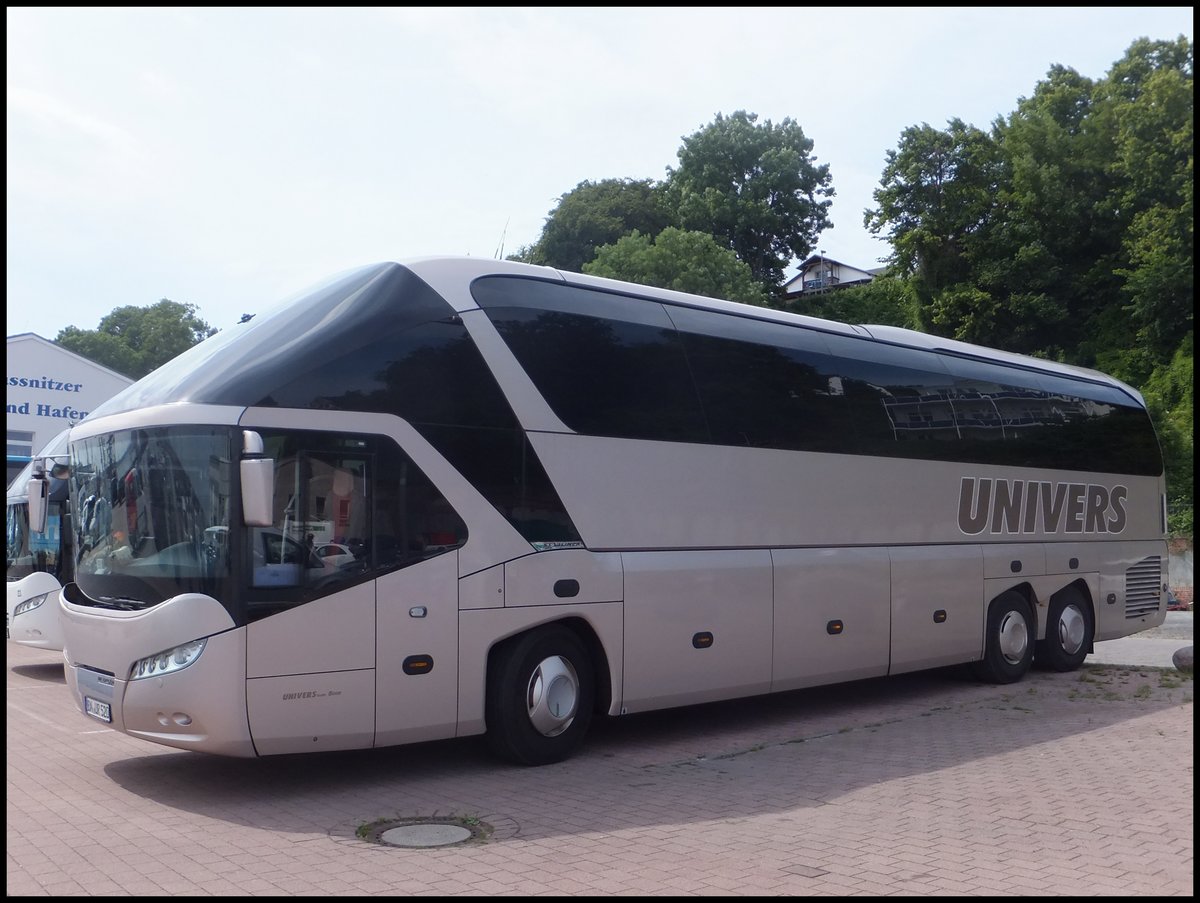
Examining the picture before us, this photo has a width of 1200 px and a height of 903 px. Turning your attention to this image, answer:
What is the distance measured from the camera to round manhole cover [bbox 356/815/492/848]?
679 cm

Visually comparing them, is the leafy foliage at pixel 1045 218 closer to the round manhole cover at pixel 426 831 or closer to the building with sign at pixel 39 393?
the building with sign at pixel 39 393

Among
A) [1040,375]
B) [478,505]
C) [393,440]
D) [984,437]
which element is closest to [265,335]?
[393,440]

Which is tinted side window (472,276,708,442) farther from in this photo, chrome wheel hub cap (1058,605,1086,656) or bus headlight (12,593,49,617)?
bus headlight (12,593,49,617)

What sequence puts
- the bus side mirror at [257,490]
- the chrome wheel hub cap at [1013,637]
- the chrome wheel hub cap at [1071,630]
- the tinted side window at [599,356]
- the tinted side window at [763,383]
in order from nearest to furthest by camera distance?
the bus side mirror at [257,490] → the tinted side window at [599,356] → the tinted side window at [763,383] → the chrome wheel hub cap at [1013,637] → the chrome wheel hub cap at [1071,630]

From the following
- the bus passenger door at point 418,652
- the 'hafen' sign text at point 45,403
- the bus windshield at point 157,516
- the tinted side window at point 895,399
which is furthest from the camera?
the 'hafen' sign text at point 45,403

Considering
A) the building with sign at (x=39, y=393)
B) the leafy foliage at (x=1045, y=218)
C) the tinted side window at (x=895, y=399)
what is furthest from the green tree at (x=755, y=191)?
the tinted side window at (x=895, y=399)

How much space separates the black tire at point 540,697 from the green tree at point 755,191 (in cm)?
4783

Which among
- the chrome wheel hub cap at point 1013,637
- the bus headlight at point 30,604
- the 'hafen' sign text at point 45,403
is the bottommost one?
the chrome wheel hub cap at point 1013,637

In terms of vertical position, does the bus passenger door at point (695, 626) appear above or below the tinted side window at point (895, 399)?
below

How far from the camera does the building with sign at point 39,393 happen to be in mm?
31484

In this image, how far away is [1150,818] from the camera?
7.52 metres

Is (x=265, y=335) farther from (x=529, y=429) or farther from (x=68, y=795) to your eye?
(x=68, y=795)

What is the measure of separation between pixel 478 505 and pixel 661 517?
199 centimetres

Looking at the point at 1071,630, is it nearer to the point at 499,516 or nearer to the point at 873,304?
the point at 499,516
